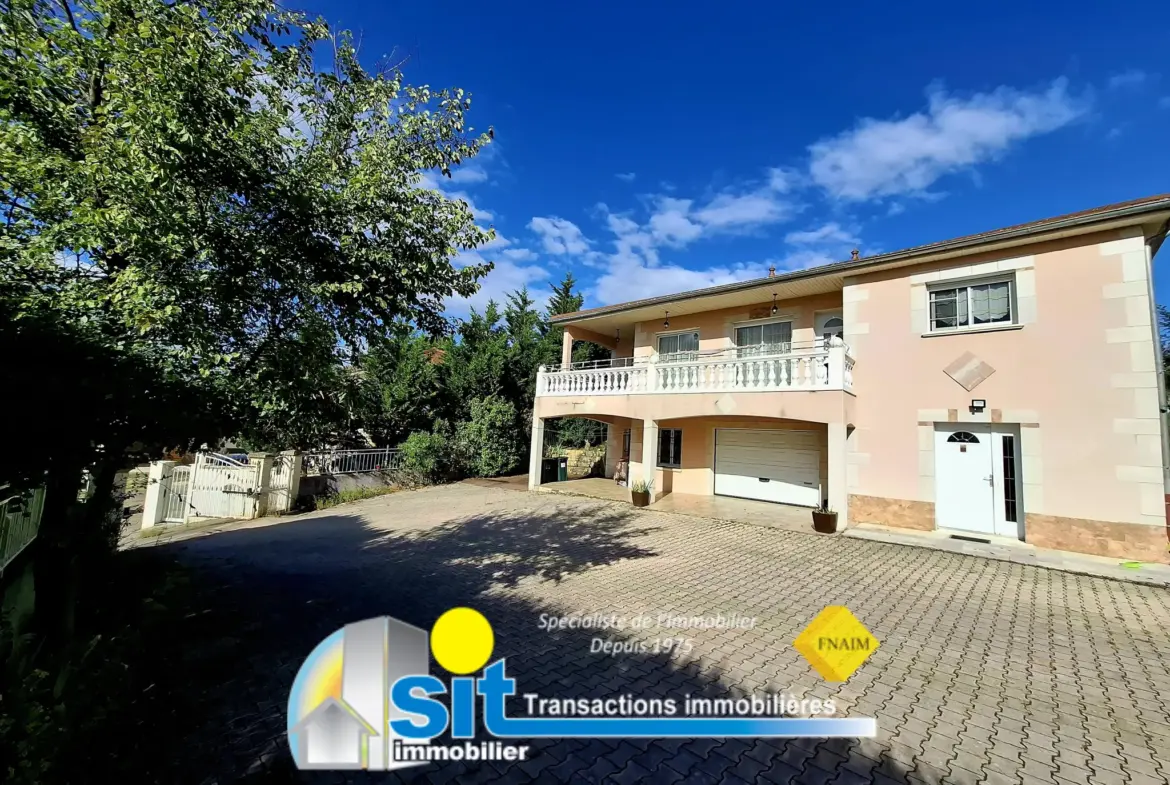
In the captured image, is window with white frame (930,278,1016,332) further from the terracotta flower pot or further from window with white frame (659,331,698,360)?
window with white frame (659,331,698,360)

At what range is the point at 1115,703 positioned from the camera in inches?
150

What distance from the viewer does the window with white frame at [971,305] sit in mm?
9305

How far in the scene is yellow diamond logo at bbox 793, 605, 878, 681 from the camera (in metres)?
4.43

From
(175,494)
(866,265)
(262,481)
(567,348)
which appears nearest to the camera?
(866,265)

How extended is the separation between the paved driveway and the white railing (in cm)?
493

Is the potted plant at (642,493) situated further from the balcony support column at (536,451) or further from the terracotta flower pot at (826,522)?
the terracotta flower pot at (826,522)

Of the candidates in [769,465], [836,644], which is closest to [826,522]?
[769,465]

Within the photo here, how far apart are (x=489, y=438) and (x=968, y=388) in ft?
49.4

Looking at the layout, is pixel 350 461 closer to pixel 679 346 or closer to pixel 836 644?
pixel 679 346

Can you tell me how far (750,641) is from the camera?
4.84m

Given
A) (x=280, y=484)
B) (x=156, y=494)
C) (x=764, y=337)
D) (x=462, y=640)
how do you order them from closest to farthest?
(x=462, y=640) → (x=156, y=494) → (x=280, y=484) → (x=764, y=337)

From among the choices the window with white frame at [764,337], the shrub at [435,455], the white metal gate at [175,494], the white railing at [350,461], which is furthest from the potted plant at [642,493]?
the white metal gate at [175,494]

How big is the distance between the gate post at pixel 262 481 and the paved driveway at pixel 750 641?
137 inches

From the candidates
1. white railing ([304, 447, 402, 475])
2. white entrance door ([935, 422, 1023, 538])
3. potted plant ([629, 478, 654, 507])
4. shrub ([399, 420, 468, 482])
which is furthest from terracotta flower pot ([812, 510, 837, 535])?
white railing ([304, 447, 402, 475])
